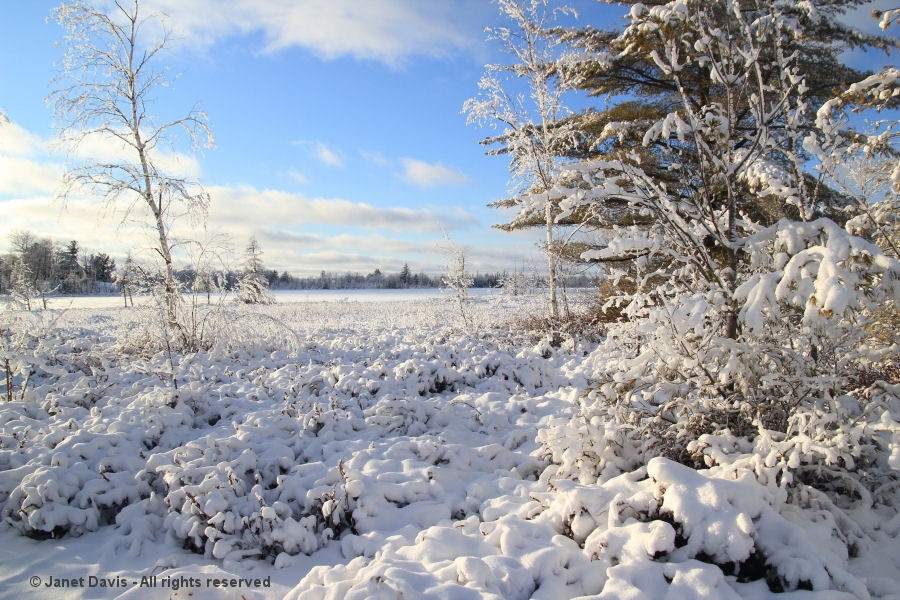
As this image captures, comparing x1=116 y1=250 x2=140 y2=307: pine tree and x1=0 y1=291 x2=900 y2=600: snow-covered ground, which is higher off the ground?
x1=116 y1=250 x2=140 y2=307: pine tree

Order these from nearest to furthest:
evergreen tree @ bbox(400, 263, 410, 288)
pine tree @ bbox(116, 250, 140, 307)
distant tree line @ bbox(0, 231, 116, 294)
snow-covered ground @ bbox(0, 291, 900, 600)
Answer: snow-covered ground @ bbox(0, 291, 900, 600)
pine tree @ bbox(116, 250, 140, 307)
distant tree line @ bbox(0, 231, 116, 294)
evergreen tree @ bbox(400, 263, 410, 288)

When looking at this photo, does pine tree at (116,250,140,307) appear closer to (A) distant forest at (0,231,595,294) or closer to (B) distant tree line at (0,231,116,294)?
(A) distant forest at (0,231,595,294)

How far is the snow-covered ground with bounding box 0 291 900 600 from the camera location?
262 centimetres

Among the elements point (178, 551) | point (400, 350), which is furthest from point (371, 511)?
point (400, 350)

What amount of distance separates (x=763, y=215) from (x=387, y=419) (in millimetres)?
10606

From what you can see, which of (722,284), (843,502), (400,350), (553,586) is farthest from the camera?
(400,350)

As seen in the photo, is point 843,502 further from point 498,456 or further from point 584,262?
point 584,262

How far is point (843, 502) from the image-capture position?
324 cm

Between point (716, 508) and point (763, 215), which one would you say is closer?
point (716, 508)

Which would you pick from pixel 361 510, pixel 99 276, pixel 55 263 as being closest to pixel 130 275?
pixel 361 510

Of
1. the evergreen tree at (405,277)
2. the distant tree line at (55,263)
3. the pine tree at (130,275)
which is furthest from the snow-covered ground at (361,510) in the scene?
the evergreen tree at (405,277)

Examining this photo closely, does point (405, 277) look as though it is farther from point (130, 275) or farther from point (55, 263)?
point (130, 275)

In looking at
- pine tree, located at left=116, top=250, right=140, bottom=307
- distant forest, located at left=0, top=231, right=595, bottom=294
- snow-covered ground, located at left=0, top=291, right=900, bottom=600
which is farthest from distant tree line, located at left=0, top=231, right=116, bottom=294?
snow-covered ground, located at left=0, top=291, right=900, bottom=600

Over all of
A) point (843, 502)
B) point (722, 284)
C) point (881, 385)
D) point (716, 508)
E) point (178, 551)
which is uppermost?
point (722, 284)
